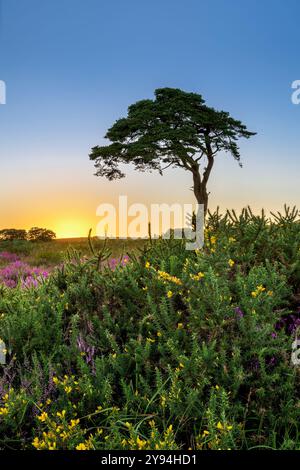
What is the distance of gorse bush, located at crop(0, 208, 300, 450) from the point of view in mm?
2842

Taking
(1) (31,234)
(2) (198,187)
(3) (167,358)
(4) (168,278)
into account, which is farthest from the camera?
(2) (198,187)

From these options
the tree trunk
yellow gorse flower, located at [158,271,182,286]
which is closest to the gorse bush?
yellow gorse flower, located at [158,271,182,286]

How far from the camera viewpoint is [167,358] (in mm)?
3309

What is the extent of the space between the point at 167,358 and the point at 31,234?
23.5 m

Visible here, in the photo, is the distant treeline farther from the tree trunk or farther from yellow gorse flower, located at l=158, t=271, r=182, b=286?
yellow gorse flower, located at l=158, t=271, r=182, b=286

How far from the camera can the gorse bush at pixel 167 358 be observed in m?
2.84

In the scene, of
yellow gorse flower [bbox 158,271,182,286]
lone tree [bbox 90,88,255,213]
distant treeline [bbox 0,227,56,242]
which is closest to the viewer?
yellow gorse flower [bbox 158,271,182,286]

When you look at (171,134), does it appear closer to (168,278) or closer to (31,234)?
(31,234)

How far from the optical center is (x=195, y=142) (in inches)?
1572

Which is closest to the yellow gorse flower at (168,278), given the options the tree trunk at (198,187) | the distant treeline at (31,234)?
the distant treeline at (31,234)

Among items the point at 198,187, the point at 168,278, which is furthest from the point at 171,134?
the point at 168,278

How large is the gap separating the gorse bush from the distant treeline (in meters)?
21.6

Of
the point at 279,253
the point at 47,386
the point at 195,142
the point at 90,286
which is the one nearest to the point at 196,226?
the point at 279,253
